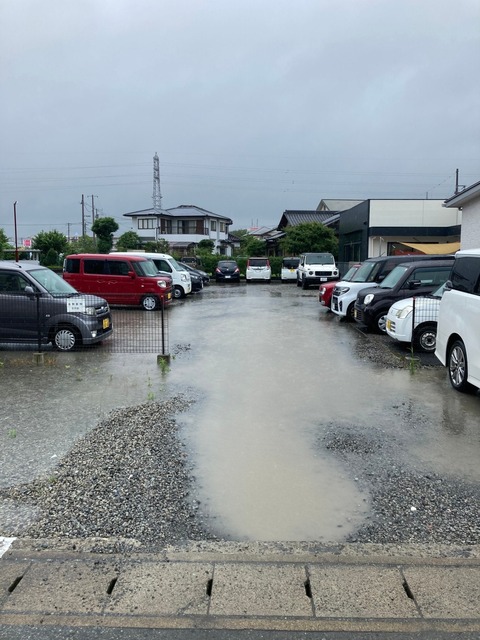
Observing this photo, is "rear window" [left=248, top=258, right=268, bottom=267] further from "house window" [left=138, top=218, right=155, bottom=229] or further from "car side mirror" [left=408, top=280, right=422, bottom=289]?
"house window" [left=138, top=218, right=155, bottom=229]

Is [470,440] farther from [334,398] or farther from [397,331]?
[397,331]

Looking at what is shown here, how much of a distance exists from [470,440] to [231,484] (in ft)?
8.59

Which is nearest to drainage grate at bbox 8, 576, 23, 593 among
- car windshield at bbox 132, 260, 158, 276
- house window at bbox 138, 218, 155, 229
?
car windshield at bbox 132, 260, 158, 276

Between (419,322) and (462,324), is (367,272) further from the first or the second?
(462,324)

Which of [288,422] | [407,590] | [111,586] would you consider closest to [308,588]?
[407,590]

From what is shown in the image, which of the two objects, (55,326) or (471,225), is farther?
(471,225)

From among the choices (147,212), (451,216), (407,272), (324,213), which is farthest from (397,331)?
(147,212)

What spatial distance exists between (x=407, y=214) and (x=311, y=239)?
946 centimetres

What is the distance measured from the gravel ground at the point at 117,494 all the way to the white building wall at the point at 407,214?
2553 cm

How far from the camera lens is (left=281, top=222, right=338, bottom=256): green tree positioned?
3741cm

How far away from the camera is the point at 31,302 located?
31.7 ft

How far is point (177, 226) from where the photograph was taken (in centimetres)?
6175

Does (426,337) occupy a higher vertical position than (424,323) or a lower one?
lower

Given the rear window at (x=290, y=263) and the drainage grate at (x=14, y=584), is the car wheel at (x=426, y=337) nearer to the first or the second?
the drainage grate at (x=14, y=584)
